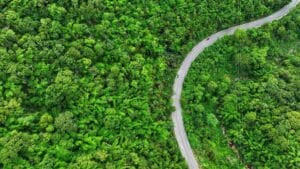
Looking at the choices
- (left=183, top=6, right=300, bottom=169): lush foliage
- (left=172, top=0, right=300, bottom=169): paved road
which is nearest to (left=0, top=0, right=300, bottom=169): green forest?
(left=183, top=6, right=300, bottom=169): lush foliage

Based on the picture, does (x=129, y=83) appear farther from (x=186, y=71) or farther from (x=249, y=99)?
(x=249, y=99)

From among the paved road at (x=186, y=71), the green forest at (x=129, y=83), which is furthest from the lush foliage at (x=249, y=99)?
the paved road at (x=186, y=71)

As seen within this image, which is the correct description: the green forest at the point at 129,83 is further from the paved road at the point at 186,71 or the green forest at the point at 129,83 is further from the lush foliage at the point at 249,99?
the paved road at the point at 186,71

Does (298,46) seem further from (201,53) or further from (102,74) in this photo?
(102,74)

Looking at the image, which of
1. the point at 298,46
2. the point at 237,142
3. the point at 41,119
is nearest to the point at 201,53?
the point at 237,142

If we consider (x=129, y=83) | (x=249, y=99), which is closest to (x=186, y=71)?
(x=249, y=99)

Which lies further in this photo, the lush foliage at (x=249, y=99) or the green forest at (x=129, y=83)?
the lush foliage at (x=249, y=99)
